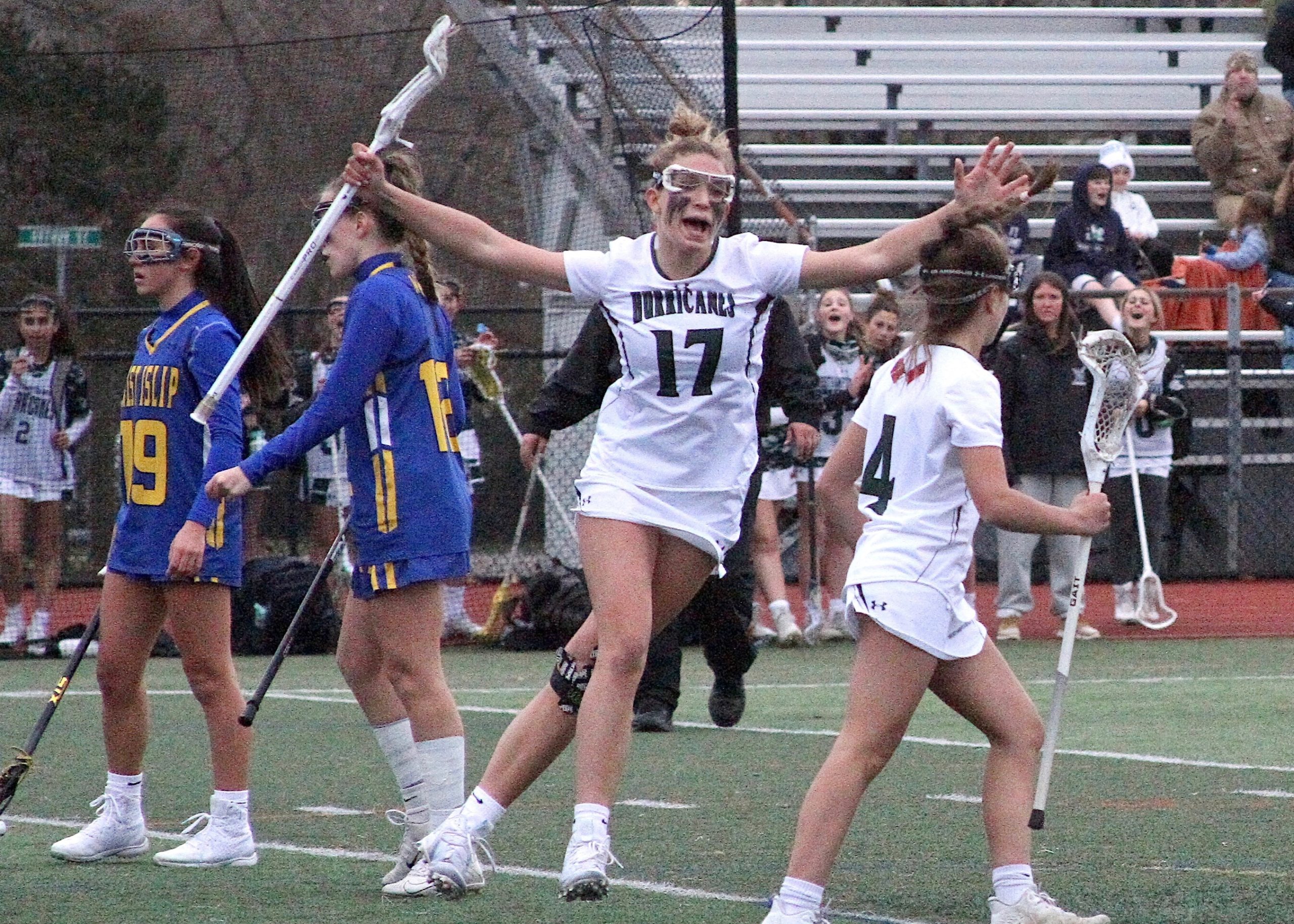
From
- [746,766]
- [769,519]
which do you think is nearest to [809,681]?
[769,519]

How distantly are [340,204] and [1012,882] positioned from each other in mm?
2193

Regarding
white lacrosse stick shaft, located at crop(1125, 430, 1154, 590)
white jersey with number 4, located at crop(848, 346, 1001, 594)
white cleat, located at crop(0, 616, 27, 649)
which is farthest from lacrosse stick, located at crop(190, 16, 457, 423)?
white lacrosse stick shaft, located at crop(1125, 430, 1154, 590)

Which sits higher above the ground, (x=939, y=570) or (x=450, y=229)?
(x=450, y=229)

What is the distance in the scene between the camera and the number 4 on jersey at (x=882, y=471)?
14.6 feet

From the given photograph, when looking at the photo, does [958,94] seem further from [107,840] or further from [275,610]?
[107,840]

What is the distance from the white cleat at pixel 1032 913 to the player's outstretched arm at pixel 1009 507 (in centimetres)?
80

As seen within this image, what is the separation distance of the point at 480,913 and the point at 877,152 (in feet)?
52.1

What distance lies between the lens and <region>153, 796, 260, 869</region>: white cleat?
221 inches

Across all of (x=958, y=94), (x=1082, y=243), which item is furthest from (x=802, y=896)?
(x=958, y=94)

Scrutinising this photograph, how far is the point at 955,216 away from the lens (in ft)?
15.1

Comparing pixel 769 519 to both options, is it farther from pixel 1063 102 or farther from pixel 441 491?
pixel 1063 102

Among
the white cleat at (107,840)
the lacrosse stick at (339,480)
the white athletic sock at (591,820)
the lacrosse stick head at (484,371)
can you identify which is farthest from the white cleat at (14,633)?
the white athletic sock at (591,820)

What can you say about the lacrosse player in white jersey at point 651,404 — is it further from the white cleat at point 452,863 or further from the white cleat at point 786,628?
the white cleat at point 786,628

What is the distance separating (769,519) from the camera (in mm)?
12359
